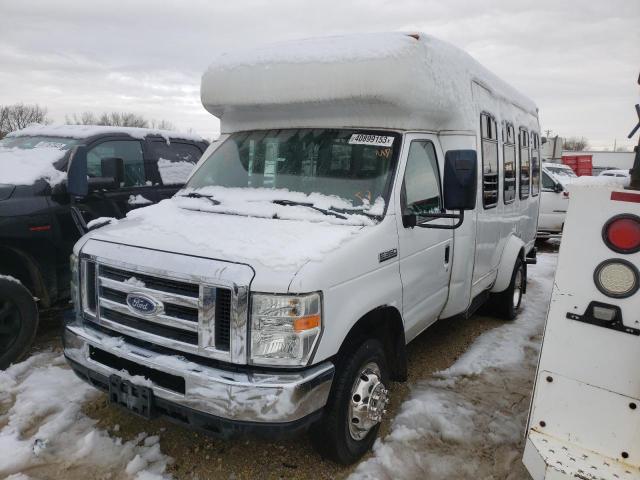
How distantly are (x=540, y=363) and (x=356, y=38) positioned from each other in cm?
252

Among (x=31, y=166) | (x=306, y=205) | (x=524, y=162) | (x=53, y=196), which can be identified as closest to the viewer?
(x=306, y=205)

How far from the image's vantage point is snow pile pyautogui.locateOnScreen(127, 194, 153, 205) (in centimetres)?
547

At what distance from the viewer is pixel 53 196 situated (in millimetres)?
4746

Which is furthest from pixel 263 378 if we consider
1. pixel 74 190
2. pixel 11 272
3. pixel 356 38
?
pixel 11 272

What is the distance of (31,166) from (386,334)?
3877 mm

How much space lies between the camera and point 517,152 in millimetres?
6277

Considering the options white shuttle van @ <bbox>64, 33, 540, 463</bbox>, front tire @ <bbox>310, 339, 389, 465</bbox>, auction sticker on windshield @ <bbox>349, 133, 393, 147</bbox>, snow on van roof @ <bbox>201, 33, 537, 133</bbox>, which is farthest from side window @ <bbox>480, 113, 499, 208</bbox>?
front tire @ <bbox>310, 339, 389, 465</bbox>

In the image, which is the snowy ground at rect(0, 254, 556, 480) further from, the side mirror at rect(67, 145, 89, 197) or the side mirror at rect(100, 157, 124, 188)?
the side mirror at rect(100, 157, 124, 188)

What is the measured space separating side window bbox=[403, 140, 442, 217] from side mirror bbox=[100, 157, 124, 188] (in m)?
3.09

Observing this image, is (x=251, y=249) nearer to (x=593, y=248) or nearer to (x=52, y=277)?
(x=593, y=248)

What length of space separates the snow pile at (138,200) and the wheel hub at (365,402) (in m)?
3.53

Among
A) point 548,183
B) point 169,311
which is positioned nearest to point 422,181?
point 169,311

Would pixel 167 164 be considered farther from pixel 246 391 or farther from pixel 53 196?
pixel 246 391

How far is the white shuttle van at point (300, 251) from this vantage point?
→ 255 cm
